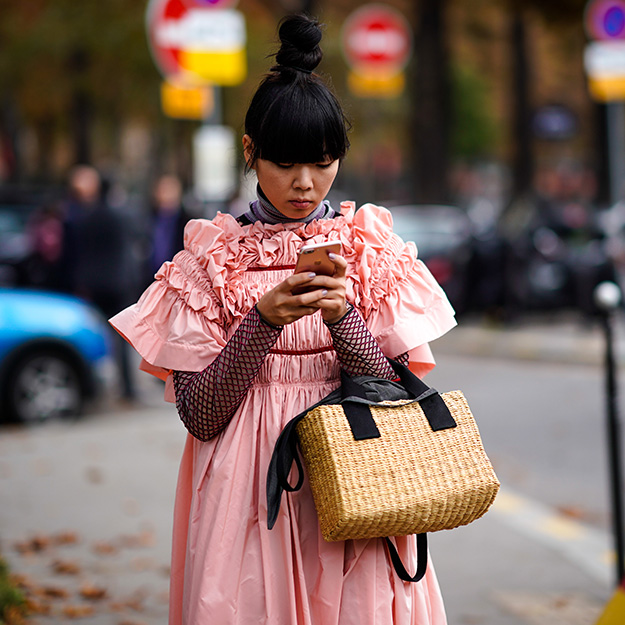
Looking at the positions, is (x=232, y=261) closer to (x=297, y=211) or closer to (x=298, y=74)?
(x=297, y=211)

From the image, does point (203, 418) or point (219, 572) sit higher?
point (203, 418)

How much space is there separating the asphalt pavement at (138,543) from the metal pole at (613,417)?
0.88 feet

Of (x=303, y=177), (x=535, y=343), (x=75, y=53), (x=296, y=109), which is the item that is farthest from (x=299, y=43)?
(x=75, y=53)

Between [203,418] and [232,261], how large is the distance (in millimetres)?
358

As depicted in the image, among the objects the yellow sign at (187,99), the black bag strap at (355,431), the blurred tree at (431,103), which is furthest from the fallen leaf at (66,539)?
the blurred tree at (431,103)

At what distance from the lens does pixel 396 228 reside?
15961mm

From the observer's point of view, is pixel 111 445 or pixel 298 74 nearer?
pixel 298 74

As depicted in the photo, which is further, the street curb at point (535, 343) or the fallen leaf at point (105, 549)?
the street curb at point (535, 343)

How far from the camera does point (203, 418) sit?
2.37 m

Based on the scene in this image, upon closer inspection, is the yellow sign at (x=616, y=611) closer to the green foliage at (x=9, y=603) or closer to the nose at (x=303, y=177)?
the nose at (x=303, y=177)

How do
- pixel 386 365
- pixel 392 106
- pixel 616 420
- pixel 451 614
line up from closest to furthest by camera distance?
pixel 386 365 → pixel 451 614 → pixel 616 420 → pixel 392 106

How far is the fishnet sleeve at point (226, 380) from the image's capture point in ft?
7.44

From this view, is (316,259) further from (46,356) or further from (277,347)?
(46,356)

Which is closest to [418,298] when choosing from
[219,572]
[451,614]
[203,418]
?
[203,418]
